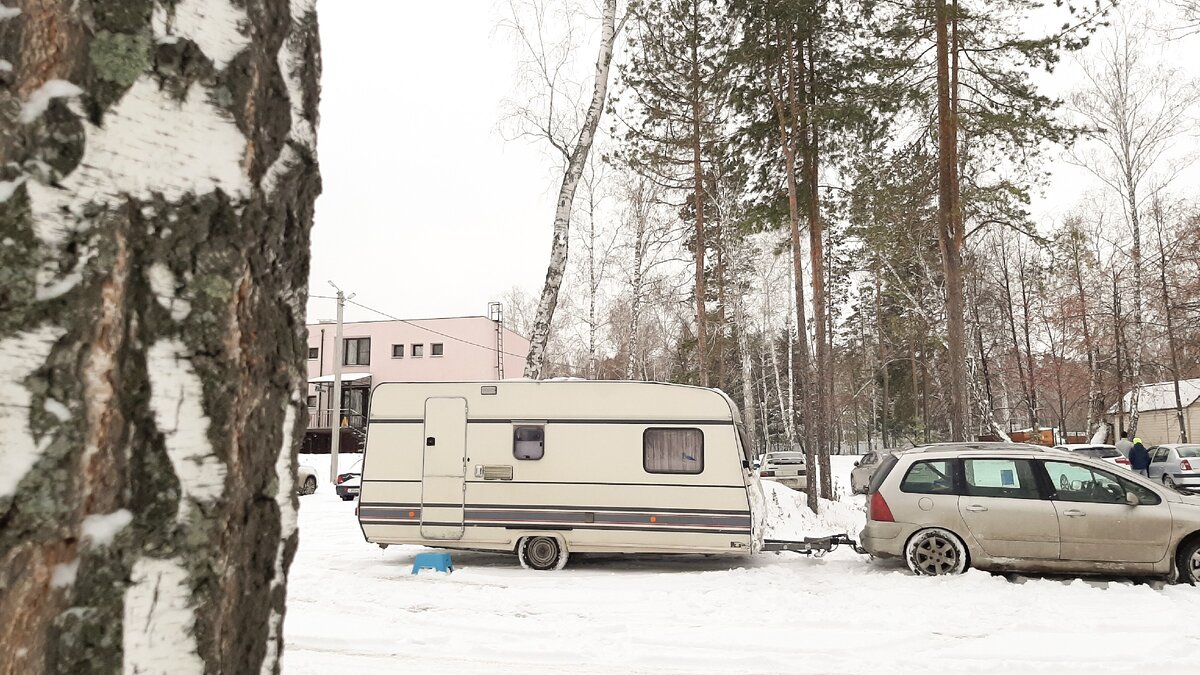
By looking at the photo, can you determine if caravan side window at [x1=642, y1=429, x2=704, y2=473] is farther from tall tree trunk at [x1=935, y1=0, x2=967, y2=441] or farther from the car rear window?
tall tree trunk at [x1=935, y1=0, x2=967, y2=441]

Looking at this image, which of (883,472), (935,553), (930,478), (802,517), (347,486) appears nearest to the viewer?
(935,553)

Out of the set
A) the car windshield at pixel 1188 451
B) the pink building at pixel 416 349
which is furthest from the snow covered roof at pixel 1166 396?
the pink building at pixel 416 349

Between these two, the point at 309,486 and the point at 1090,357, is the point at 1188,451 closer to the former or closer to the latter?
the point at 1090,357

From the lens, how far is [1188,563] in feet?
30.3

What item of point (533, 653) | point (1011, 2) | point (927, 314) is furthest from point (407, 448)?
point (927, 314)

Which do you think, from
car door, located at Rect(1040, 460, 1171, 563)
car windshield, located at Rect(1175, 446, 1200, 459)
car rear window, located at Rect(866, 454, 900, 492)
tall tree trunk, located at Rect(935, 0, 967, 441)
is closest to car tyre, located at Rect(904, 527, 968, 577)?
car rear window, located at Rect(866, 454, 900, 492)

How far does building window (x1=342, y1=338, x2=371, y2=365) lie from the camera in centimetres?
4122

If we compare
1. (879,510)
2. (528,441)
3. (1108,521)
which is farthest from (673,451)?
(1108,521)

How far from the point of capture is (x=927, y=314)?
3002 cm

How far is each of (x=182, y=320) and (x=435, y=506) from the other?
1005 cm

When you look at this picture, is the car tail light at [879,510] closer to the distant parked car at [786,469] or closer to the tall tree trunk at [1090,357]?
the distant parked car at [786,469]

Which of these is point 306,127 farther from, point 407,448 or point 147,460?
point 407,448

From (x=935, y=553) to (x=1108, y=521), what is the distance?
76.5 inches

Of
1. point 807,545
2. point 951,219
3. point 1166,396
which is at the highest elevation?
point 951,219
